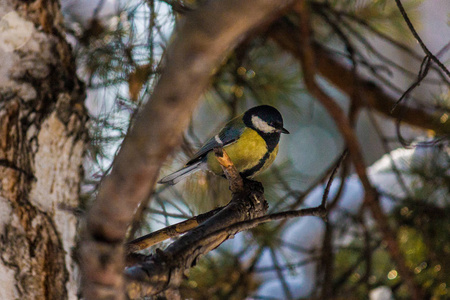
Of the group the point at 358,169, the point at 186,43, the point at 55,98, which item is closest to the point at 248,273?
the point at 358,169

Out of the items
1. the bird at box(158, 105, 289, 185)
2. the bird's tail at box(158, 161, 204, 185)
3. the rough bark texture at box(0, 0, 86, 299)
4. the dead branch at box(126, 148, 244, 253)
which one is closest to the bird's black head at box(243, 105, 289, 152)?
the bird at box(158, 105, 289, 185)

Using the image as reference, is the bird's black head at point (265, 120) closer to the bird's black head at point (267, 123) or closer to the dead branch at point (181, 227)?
the bird's black head at point (267, 123)

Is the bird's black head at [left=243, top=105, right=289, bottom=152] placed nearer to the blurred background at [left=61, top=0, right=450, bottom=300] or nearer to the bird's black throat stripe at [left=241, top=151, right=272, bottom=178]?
the bird's black throat stripe at [left=241, top=151, right=272, bottom=178]

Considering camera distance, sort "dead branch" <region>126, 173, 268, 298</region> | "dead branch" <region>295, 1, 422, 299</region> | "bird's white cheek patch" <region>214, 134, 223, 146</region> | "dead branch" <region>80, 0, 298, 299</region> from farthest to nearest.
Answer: "dead branch" <region>295, 1, 422, 299</region>
"bird's white cheek patch" <region>214, 134, 223, 146</region>
"dead branch" <region>126, 173, 268, 298</region>
"dead branch" <region>80, 0, 298, 299</region>

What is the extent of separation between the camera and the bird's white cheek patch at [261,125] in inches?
44.2

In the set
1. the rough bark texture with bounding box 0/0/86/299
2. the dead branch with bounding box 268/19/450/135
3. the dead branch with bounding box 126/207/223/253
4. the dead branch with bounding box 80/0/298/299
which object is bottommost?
the dead branch with bounding box 80/0/298/299

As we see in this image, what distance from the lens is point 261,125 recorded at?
1.12m

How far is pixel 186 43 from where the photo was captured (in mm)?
307

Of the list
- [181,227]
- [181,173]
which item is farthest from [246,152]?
[181,227]

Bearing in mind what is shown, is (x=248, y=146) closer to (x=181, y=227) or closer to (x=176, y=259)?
(x=181, y=227)

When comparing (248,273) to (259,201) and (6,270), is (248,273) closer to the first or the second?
(259,201)

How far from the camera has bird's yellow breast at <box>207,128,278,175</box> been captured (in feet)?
3.62

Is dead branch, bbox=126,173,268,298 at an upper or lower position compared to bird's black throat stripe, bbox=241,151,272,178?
lower

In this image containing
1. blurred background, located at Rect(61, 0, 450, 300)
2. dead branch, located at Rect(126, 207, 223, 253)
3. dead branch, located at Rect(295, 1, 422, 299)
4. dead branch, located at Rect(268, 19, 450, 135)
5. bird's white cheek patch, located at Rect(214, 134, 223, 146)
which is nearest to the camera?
dead branch, located at Rect(126, 207, 223, 253)
